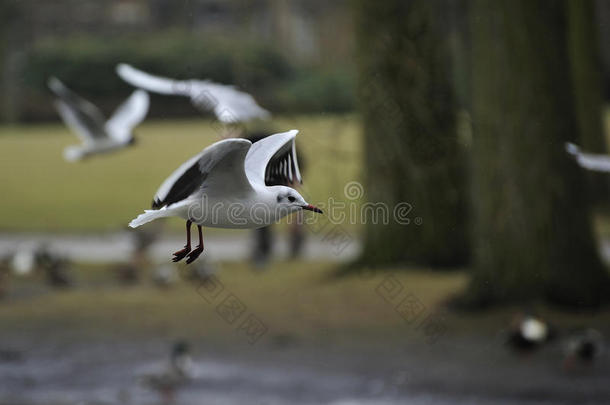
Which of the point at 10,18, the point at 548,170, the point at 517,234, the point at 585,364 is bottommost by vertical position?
the point at 585,364

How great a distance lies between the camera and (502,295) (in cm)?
1145

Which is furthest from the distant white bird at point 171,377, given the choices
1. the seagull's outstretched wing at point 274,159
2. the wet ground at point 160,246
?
the wet ground at point 160,246

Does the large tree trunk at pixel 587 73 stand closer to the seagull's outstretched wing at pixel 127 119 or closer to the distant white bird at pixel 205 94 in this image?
the seagull's outstretched wing at pixel 127 119

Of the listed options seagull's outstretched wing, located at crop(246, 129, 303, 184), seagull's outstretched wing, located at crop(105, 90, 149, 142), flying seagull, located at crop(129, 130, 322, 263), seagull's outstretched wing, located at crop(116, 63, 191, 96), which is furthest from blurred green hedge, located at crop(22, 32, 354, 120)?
flying seagull, located at crop(129, 130, 322, 263)

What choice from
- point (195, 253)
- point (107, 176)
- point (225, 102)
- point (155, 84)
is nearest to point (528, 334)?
point (225, 102)

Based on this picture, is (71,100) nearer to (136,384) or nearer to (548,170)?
(136,384)

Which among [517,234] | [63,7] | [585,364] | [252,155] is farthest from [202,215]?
[63,7]

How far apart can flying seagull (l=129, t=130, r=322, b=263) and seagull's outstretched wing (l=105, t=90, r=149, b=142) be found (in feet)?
18.7

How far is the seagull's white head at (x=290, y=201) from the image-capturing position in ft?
12.7

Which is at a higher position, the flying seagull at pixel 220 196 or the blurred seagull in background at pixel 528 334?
the flying seagull at pixel 220 196

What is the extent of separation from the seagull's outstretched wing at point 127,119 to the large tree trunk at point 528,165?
4.05 meters

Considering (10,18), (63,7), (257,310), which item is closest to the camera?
(257,310)

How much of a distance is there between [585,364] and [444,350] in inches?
67.1

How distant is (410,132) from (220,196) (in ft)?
30.8
